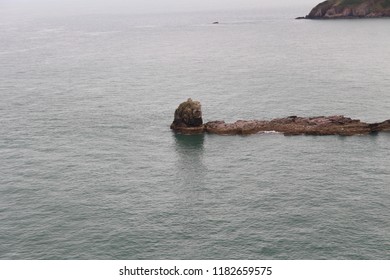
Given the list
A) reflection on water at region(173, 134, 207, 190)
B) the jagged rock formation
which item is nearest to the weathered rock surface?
the jagged rock formation

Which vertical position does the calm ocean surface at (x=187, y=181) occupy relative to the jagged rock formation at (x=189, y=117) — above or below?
below

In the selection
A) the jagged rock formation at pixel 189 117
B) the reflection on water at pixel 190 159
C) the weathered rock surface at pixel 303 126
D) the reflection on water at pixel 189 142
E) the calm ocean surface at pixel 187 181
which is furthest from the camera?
the jagged rock formation at pixel 189 117

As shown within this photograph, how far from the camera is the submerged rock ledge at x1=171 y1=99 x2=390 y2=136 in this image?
125125 millimetres

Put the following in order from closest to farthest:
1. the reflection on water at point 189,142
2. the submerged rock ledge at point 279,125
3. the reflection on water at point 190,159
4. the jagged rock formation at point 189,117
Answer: the reflection on water at point 190,159
the reflection on water at point 189,142
the submerged rock ledge at point 279,125
the jagged rock formation at point 189,117

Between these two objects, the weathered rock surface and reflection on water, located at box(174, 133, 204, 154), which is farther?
the weathered rock surface

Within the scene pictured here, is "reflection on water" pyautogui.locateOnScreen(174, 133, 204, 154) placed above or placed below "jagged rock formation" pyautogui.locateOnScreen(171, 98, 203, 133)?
below

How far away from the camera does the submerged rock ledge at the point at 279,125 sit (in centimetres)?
12512

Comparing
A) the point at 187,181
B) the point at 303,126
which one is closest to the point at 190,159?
the point at 187,181

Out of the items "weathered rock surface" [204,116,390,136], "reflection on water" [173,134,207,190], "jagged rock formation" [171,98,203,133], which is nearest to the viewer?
"reflection on water" [173,134,207,190]

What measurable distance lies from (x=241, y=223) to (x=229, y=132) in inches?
1836

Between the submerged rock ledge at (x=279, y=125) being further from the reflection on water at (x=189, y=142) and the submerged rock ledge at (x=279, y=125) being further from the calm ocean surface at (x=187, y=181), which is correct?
the calm ocean surface at (x=187, y=181)

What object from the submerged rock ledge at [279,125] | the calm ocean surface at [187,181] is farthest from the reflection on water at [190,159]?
the submerged rock ledge at [279,125]

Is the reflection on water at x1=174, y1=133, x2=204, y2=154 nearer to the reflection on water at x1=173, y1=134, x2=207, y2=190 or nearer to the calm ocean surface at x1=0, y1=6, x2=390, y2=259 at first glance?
the reflection on water at x1=173, y1=134, x2=207, y2=190

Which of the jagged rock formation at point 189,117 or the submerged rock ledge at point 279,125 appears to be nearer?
the submerged rock ledge at point 279,125
